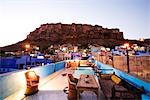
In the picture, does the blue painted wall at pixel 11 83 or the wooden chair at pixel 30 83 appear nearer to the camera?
the blue painted wall at pixel 11 83

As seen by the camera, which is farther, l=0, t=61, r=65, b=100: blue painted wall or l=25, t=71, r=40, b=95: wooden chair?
l=25, t=71, r=40, b=95: wooden chair

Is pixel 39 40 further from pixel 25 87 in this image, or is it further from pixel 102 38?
pixel 25 87

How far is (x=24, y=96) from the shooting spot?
7039mm

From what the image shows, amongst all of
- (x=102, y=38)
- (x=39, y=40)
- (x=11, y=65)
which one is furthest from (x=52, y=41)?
(x=11, y=65)

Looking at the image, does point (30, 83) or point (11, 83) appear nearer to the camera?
point (11, 83)

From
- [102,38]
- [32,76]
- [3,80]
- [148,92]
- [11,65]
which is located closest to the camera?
[148,92]

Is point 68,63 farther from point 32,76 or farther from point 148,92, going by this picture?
point 148,92

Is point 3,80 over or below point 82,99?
over

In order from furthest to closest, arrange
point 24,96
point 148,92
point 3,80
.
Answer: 1. point 24,96
2. point 3,80
3. point 148,92

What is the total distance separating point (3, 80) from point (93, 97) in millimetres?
2763

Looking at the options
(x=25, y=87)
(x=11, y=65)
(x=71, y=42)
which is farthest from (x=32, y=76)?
(x=71, y=42)

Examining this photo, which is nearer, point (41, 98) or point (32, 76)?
point (41, 98)

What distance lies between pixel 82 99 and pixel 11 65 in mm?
24287

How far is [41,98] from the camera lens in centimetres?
687
